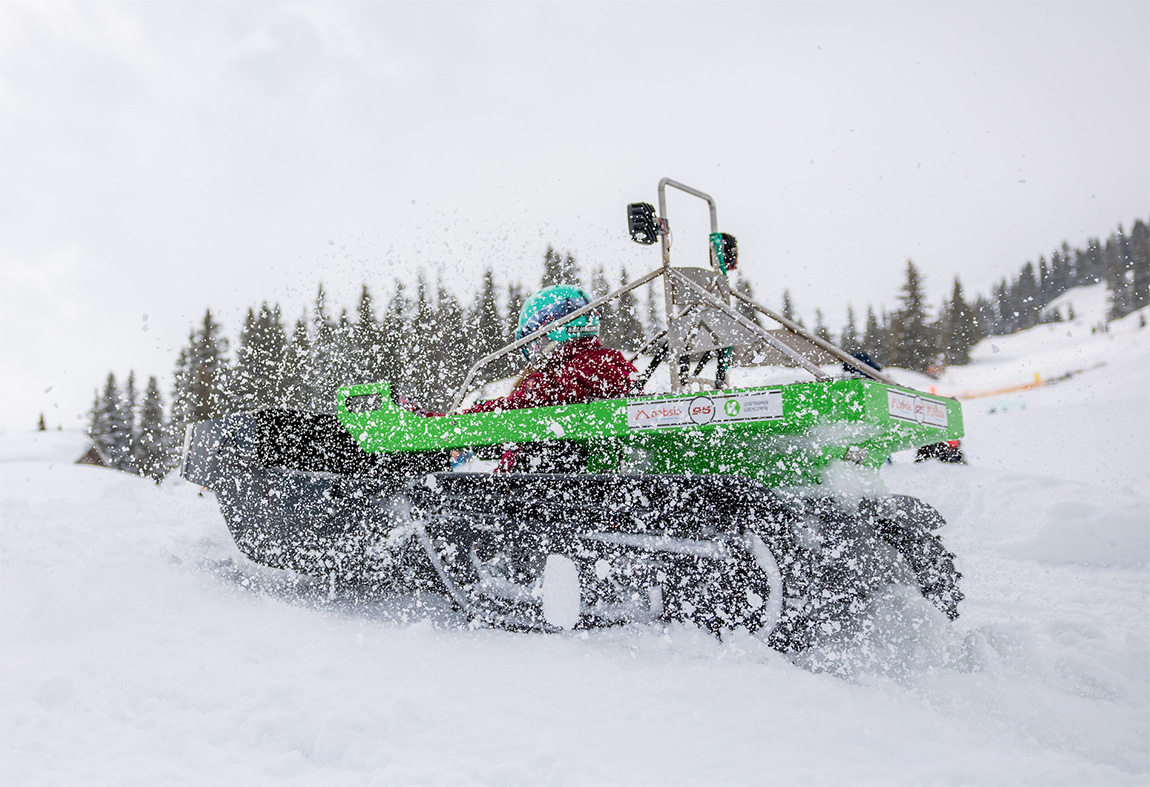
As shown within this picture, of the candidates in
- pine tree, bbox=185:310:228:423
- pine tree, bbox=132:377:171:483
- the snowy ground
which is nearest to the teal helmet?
the snowy ground

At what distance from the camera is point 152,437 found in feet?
115

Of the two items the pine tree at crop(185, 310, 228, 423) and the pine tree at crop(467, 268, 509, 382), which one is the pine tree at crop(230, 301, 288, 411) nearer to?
the pine tree at crop(185, 310, 228, 423)

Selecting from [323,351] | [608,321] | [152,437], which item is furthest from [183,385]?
[608,321]

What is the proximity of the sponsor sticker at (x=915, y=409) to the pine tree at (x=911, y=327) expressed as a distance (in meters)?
38.5

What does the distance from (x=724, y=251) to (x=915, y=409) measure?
1.47 meters

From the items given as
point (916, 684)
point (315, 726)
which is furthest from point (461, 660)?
point (916, 684)

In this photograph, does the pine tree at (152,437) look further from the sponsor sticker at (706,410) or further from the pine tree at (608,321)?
the sponsor sticker at (706,410)

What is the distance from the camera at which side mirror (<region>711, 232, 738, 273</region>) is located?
12.7 ft

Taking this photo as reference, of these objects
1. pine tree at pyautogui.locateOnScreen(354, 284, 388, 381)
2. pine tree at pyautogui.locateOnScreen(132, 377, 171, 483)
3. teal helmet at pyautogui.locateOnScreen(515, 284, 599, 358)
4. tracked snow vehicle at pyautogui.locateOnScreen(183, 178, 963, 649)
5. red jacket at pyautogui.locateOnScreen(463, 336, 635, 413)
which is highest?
pine tree at pyautogui.locateOnScreen(354, 284, 388, 381)

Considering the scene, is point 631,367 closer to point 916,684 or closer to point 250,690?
point 916,684

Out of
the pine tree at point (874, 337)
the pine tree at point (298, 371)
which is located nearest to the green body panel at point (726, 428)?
the pine tree at point (298, 371)

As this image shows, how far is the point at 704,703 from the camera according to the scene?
7.82ft

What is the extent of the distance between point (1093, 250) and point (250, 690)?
103860 millimetres

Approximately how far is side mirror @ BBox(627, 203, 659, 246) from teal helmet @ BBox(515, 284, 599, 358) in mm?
459
